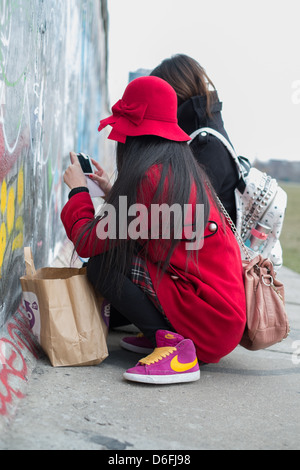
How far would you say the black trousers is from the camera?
2391mm

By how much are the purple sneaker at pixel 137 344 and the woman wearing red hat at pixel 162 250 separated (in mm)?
315

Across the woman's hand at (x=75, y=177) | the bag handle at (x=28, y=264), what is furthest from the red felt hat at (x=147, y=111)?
the bag handle at (x=28, y=264)

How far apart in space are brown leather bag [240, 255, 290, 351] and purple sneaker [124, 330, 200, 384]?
0.94 feet

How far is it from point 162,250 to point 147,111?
561 mm

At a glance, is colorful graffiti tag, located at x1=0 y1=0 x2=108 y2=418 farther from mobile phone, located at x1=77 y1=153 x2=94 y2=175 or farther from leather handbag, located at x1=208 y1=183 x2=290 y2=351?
leather handbag, located at x1=208 y1=183 x2=290 y2=351

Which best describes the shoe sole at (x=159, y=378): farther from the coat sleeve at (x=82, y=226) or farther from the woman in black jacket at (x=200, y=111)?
the woman in black jacket at (x=200, y=111)

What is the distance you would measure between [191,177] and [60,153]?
1916mm

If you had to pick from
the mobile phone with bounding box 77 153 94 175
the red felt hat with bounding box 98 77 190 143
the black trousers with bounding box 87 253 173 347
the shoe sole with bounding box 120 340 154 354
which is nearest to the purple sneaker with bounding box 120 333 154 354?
the shoe sole with bounding box 120 340 154 354

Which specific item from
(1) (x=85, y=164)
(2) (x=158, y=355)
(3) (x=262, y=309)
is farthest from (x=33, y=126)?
(3) (x=262, y=309)

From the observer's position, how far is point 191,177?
7.66 ft

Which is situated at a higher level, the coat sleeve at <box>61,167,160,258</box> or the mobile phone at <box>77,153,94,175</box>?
the mobile phone at <box>77,153,94,175</box>
